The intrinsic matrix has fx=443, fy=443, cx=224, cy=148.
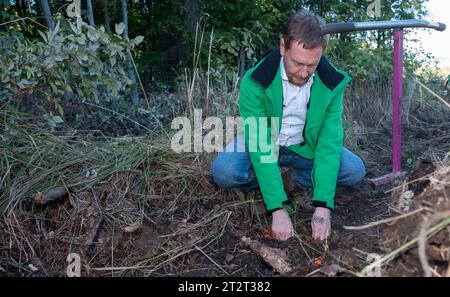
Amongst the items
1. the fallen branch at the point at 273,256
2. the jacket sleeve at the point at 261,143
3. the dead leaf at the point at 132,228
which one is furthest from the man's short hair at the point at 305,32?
the dead leaf at the point at 132,228

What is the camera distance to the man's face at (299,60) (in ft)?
6.26

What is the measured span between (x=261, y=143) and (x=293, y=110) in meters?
0.27

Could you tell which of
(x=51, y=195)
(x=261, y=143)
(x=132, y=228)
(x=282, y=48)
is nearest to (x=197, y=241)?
(x=132, y=228)

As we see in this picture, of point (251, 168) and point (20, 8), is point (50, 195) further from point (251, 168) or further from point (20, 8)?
point (20, 8)

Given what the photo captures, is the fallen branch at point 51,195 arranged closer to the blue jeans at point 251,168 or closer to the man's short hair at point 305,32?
the blue jeans at point 251,168

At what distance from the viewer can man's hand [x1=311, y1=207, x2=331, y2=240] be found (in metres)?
1.96

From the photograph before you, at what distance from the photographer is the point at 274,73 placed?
7.13ft

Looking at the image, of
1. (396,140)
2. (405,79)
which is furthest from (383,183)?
(405,79)

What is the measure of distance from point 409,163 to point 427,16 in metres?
4.93

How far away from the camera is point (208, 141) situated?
9.05 ft

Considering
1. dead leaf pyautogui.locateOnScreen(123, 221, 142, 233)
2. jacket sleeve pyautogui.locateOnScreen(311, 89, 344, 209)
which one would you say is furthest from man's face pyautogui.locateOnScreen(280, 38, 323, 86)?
dead leaf pyautogui.locateOnScreen(123, 221, 142, 233)

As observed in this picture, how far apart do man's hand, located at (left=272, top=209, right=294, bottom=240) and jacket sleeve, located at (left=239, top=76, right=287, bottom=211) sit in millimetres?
40

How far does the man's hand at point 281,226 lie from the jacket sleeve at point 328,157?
158mm
